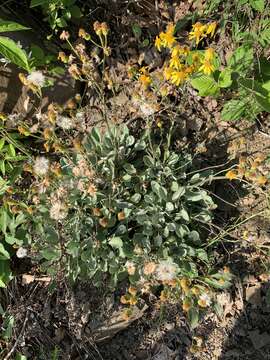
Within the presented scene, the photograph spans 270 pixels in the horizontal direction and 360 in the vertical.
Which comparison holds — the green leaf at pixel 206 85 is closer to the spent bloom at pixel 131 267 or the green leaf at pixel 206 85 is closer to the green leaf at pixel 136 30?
the green leaf at pixel 136 30

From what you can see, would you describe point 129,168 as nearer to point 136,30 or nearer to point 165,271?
point 165,271

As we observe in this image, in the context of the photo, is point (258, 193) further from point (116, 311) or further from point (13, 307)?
point (13, 307)

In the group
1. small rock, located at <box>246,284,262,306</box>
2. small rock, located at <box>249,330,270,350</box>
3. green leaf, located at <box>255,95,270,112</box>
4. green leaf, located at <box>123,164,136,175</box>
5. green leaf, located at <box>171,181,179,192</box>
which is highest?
green leaf, located at <box>255,95,270,112</box>

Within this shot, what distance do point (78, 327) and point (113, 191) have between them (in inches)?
34.0

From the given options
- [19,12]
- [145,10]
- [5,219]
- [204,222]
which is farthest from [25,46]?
[204,222]

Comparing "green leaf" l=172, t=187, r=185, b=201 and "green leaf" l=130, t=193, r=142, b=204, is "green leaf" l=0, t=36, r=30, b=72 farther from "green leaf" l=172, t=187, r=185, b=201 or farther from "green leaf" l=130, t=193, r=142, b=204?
"green leaf" l=172, t=187, r=185, b=201

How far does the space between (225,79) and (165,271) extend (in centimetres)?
119

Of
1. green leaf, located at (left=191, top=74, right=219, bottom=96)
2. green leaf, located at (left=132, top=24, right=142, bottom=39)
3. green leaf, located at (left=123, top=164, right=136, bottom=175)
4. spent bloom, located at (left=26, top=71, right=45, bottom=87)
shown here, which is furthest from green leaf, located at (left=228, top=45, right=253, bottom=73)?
spent bloom, located at (left=26, top=71, right=45, bottom=87)

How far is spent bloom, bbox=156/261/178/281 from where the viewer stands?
A: 2.32 m

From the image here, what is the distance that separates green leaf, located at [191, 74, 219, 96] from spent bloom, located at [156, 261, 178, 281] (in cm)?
105

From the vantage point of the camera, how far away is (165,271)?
2338 mm

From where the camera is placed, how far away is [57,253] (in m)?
2.58

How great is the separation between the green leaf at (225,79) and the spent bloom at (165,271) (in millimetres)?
1102

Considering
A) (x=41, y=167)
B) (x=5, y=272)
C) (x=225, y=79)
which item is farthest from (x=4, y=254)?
(x=225, y=79)
